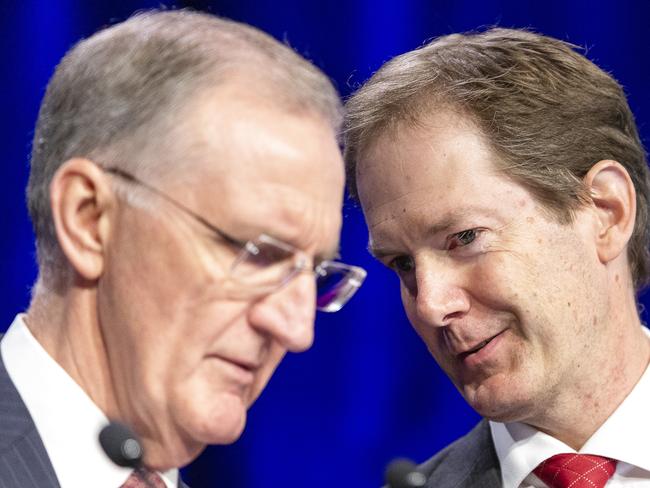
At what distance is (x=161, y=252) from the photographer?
1593 millimetres

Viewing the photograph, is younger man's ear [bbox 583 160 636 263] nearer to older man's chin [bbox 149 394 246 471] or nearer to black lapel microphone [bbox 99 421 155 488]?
older man's chin [bbox 149 394 246 471]

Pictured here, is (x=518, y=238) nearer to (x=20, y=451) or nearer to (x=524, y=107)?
(x=524, y=107)

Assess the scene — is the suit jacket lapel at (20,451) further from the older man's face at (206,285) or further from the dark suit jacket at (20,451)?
the older man's face at (206,285)

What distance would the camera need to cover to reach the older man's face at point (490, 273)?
2303 mm

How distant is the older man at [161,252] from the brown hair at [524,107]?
768 mm

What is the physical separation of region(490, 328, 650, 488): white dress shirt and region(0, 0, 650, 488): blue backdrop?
111cm

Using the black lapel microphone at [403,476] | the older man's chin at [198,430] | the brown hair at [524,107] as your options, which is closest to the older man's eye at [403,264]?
the brown hair at [524,107]

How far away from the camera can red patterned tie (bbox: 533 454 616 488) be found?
230 centimetres

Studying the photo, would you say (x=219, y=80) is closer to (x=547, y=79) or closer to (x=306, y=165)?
(x=306, y=165)

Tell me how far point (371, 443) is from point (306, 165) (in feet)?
6.72

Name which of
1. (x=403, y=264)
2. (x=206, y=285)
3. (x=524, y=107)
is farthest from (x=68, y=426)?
(x=524, y=107)

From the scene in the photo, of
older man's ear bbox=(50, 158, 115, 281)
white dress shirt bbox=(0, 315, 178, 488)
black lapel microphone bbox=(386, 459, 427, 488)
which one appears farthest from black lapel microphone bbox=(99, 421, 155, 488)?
black lapel microphone bbox=(386, 459, 427, 488)

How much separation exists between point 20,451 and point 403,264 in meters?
1.06

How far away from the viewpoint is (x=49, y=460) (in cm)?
162
